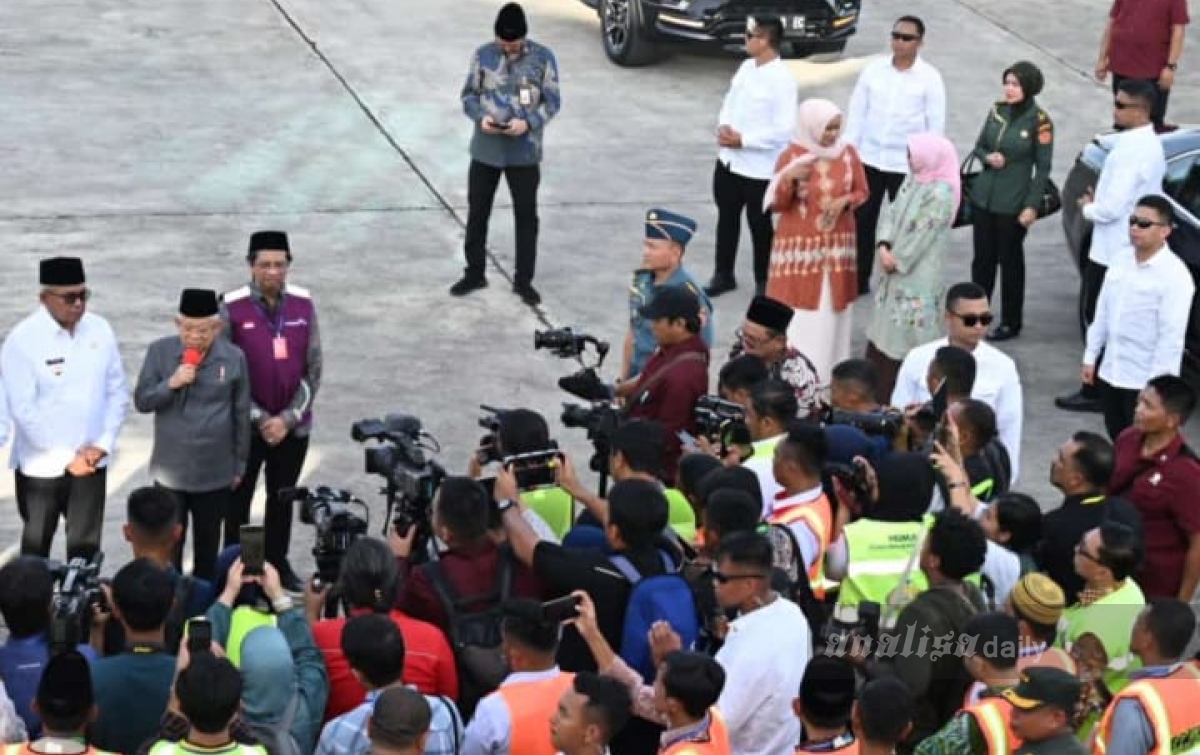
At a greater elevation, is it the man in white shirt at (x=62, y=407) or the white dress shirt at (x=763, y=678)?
the white dress shirt at (x=763, y=678)

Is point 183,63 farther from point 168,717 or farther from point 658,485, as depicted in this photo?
point 168,717

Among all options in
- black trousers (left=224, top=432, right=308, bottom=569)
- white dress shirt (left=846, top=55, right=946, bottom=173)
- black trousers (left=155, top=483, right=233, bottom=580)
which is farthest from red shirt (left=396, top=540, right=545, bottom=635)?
white dress shirt (left=846, top=55, right=946, bottom=173)

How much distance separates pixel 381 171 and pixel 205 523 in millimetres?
6345

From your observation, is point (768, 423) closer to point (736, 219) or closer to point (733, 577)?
point (733, 577)

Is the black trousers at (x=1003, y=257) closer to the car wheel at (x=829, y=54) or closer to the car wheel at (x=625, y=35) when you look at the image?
the car wheel at (x=625, y=35)

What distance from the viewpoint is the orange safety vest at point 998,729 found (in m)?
6.80

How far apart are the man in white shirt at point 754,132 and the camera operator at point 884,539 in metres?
5.66

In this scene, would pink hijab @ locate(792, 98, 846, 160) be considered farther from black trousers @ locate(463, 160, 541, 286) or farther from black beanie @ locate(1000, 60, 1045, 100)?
black trousers @ locate(463, 160, 541, 286)

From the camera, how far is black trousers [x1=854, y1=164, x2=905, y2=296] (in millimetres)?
13977

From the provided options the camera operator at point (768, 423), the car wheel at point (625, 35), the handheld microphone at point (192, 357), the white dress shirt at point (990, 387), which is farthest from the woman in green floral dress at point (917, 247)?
the car wheel at point (625, 35)

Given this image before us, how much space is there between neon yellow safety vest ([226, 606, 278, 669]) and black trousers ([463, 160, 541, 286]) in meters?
6.53

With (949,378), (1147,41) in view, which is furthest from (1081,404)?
(1147,41)

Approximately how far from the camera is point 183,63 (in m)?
18.0

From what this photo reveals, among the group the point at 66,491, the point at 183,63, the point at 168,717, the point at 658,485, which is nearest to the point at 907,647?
the point at 658,485
